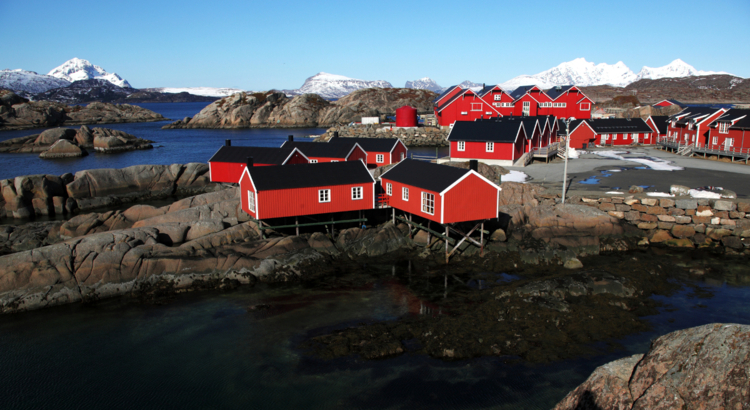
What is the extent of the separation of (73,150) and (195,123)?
201ft

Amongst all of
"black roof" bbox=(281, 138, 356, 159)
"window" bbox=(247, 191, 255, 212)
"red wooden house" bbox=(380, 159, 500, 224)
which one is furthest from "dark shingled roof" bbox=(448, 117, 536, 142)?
"window" bbox=(247, 191, 255, 212)

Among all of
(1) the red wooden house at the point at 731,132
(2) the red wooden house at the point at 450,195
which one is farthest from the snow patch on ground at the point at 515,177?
(1) the red wooden house at the point at 731,132

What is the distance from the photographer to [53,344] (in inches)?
666

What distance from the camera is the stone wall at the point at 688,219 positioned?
27312mm

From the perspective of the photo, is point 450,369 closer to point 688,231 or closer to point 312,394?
point 312,394

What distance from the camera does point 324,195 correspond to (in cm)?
2781

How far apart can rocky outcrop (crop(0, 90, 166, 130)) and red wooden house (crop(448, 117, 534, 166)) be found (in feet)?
396

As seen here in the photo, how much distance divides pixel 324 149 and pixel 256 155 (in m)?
6.09

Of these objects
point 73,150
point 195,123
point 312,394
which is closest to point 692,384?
point 312,394

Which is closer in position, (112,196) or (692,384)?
(692,384)

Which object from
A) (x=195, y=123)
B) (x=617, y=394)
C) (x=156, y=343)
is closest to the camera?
(x=617, y=394)

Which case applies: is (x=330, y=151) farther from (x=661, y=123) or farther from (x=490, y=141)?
(x=661, y=123)

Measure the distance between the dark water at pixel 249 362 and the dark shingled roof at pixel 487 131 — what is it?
24.8 metres

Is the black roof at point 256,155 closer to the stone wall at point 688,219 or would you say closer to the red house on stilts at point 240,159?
the red house on stilts at point 240,159
